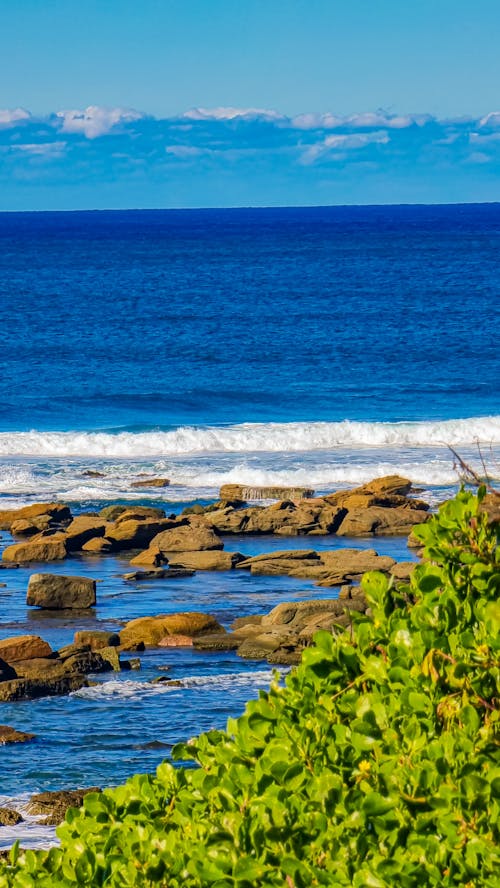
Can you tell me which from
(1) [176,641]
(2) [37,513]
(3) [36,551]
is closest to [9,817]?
(1) [176,641]

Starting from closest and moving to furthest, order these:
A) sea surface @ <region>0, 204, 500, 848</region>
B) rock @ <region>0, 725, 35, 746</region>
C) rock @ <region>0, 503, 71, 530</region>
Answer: rock @ <region>0, 725, 35, 746</region> → sea surface @ <region>0, 204, 500, 848</region> → rock @ <region>0, 503, 71, 530</region>

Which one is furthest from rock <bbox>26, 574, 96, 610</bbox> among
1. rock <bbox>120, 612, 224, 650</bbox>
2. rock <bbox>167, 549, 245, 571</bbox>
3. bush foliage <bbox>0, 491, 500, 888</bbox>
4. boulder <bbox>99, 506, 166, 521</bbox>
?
bush foliage <bbox>0, 491, 500, 888</bbox>

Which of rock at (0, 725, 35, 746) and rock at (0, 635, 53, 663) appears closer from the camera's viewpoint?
rock at (0, 725, 35, 746)

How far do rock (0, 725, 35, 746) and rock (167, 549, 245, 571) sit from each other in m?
10.6

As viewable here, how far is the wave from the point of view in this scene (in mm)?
42156

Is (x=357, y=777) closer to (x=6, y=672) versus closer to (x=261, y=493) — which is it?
(x=6, y=672)

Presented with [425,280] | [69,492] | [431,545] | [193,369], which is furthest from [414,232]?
[431,545]

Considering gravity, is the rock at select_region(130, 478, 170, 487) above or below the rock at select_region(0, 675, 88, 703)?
below

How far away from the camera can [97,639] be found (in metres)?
19.6

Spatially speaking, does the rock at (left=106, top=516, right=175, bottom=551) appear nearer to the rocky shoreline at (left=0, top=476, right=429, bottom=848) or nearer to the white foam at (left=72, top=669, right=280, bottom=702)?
the rocky shoreline at (left=0, top=476, right=429, bottom=848)

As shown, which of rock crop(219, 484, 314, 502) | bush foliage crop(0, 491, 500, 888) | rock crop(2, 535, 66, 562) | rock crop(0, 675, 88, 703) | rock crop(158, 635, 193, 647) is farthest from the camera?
rock crop(219, 484, 314, 502)

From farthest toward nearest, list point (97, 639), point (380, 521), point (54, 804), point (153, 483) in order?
point (153, 483) < point (380, 521) < point (97, 639) < point (54, 804)

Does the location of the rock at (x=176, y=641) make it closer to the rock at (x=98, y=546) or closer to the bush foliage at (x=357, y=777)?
the rock at (x=98, y=546)

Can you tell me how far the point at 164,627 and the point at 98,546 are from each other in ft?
25.6
